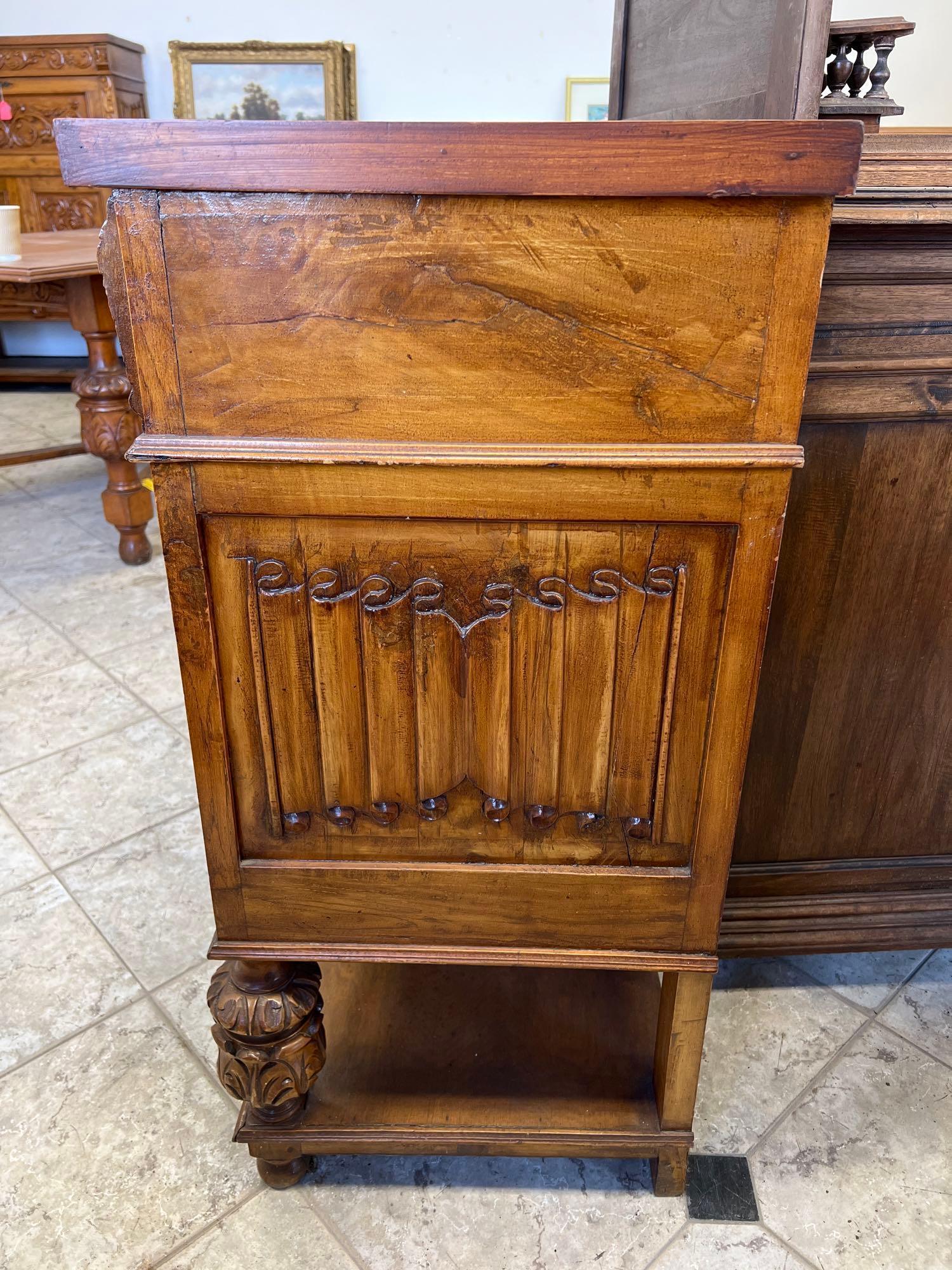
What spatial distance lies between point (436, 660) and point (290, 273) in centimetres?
38

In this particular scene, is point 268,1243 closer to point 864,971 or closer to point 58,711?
point 864,971

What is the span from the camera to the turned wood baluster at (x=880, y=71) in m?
1.13

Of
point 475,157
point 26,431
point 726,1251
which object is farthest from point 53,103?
point 726,1251

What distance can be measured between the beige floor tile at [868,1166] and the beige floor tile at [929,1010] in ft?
0.13

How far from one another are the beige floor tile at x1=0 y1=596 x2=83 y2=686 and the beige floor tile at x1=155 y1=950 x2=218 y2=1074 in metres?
1.32

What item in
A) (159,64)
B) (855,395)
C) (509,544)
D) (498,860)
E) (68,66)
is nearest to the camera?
(509,544)

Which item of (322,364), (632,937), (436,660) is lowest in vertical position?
(632,937)

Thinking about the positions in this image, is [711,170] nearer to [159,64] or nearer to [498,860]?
[498,860]

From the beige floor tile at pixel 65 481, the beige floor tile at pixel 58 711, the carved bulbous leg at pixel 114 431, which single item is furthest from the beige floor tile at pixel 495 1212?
the beige floor tile at pixel 65 481

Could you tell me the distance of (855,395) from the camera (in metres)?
1.12

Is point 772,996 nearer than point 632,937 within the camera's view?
No

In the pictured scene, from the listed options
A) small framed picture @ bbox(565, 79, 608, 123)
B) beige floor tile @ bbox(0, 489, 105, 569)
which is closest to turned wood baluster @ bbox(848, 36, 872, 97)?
beige floor tile @ bbox(0, 489, 105, 569)

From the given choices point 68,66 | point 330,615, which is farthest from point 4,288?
point 330,615

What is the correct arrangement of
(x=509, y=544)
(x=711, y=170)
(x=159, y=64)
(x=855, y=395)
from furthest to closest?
(x=159, y=64) < (x=855, y=395) < (x=509, y=544) < (x=711, y=170)
